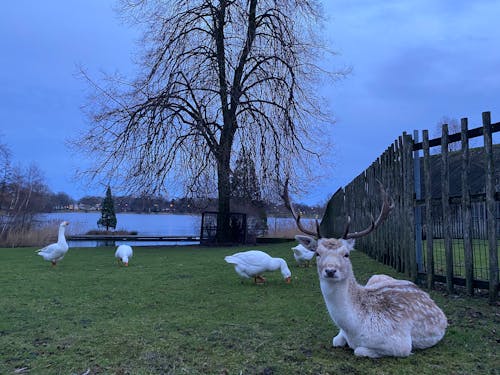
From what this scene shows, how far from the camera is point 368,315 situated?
3.93m

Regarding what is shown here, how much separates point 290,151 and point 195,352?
1532 centimetres

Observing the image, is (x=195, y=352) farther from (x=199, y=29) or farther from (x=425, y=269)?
(x=199, y=29)

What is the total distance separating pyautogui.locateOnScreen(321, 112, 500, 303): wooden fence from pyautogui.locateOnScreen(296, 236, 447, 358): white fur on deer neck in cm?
227

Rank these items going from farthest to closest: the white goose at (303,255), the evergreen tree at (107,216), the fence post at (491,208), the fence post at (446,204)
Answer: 1. the evergreen tree at (107,216)
2. the white goose at (303,255)
3. the fence post at (446,204)
4. the fence post at (491,208)

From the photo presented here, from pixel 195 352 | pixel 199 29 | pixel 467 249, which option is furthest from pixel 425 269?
pixel 199 29

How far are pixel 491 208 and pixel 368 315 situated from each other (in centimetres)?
296

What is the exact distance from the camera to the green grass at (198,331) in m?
3.82

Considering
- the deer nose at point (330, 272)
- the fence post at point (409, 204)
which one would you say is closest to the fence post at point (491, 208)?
the fence post at point (409, 204)

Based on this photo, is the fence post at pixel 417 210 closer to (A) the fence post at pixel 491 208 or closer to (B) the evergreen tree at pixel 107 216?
(A) the fence post at pixel 491 208

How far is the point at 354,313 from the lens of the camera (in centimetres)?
389

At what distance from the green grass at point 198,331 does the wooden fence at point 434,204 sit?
0.66 meters

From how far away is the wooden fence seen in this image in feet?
19.5

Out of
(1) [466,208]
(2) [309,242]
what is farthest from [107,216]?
(2) [309,242]

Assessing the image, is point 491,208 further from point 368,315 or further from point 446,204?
point 368,315
